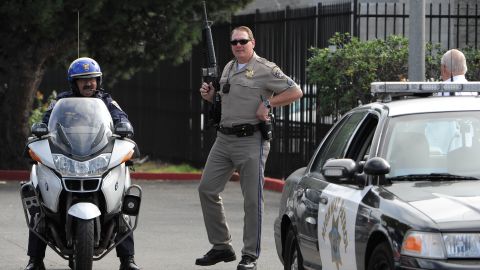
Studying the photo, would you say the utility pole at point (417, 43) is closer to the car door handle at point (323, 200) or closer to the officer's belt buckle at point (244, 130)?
the officer's belt buckle at point (244, 130)

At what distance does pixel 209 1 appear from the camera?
21.0m

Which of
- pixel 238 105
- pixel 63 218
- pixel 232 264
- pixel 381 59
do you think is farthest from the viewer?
pixel 381 59

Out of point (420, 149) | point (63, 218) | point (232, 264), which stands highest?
point (420, 149)

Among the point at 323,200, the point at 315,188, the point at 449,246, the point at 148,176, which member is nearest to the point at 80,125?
the point at 315,188

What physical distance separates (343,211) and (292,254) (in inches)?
60.1

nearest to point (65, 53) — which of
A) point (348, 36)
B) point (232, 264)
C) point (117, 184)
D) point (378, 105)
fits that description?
point (348, 36)

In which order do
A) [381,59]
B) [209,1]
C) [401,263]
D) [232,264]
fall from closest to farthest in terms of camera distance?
[401,263], [232,264], [381,59], [209,1]

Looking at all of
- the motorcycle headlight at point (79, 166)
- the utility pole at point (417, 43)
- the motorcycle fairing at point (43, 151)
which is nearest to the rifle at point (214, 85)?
the motorcycle headlight at point (79, 166)

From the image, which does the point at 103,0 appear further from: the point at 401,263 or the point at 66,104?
the point at 401,263

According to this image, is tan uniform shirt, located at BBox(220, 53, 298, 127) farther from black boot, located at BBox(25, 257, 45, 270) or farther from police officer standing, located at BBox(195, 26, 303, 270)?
black boot, located at BBox(25, 257, 45, 270)

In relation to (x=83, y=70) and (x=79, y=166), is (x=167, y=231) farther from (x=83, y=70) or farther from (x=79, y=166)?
(x=79, y=166)

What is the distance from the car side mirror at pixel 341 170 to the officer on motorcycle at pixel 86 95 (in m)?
2.80

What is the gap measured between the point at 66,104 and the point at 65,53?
1167cm

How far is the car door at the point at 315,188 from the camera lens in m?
8.69
